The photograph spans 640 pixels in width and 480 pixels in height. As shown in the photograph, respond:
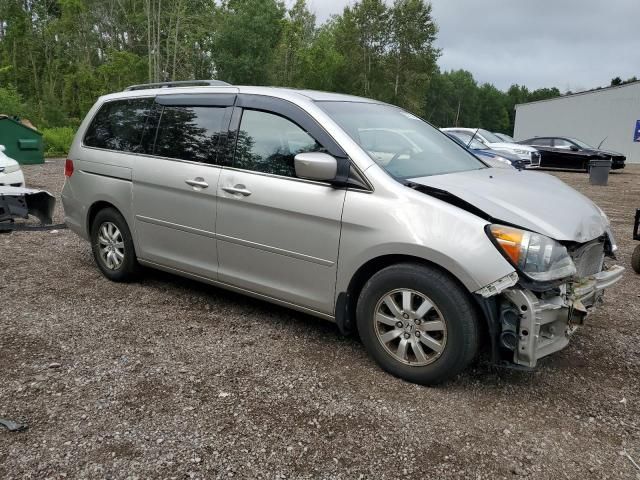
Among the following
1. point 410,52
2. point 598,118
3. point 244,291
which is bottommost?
point 244,291

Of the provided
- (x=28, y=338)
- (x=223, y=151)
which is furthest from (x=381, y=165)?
(x=28, y=338)

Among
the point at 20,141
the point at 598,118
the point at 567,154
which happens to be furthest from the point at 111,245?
the point at 598,118

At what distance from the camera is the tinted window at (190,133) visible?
4262mm

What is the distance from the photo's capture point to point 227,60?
1510 inches

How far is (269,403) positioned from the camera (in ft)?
10.2

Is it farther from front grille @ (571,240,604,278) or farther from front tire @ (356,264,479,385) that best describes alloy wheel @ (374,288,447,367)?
front grille @ (571,240,604,278)

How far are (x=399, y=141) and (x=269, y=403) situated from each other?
2069 millimetres

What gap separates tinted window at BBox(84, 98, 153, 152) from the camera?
4.86 meters

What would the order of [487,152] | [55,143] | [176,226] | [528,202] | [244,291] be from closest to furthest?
[528,202], [244,291], [176,226], [487,152], [55,143]

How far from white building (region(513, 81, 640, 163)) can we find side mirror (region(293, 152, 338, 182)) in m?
30.9

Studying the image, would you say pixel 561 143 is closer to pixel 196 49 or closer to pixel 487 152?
pixel 487 152

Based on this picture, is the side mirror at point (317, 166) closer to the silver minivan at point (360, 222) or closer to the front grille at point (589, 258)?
the silver minivan at point (360, 222)

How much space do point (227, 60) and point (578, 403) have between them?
3850 cm

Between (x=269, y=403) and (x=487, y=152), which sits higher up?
(x=487, y=152)
